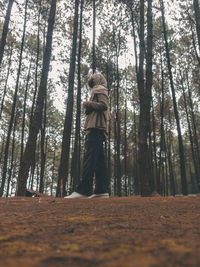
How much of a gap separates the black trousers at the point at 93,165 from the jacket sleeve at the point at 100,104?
397 mm

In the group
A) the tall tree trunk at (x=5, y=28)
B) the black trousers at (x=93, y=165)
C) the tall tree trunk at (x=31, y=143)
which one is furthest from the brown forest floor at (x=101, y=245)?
the tall tree trunk at (x=5, y=28)

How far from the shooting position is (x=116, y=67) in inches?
611

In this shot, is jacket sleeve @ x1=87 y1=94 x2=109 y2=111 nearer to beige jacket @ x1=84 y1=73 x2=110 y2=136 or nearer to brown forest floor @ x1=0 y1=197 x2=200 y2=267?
beige jacket @ x1=84 y1=73 x2=110 y2=136

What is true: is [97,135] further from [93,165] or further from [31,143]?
[31,143]

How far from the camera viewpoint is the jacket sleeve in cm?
365

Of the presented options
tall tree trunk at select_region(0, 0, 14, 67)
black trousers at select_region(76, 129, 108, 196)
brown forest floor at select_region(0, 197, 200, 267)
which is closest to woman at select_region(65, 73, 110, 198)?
black trousers at select_region(76, 129, 108, 196)

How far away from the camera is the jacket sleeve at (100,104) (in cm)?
365

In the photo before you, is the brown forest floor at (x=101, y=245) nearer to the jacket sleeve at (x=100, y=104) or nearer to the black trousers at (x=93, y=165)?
the black trousers at (x=93, y=165)

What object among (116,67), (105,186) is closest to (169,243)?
(105,186)

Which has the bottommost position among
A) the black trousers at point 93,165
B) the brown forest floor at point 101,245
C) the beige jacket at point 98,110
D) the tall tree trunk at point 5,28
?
the brown forest floor at point 101,245

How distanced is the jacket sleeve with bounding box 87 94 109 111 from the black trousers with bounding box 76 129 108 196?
1.30 ft

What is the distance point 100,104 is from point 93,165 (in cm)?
107

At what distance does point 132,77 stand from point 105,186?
48.4ft

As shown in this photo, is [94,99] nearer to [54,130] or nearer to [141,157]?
[141,157]
